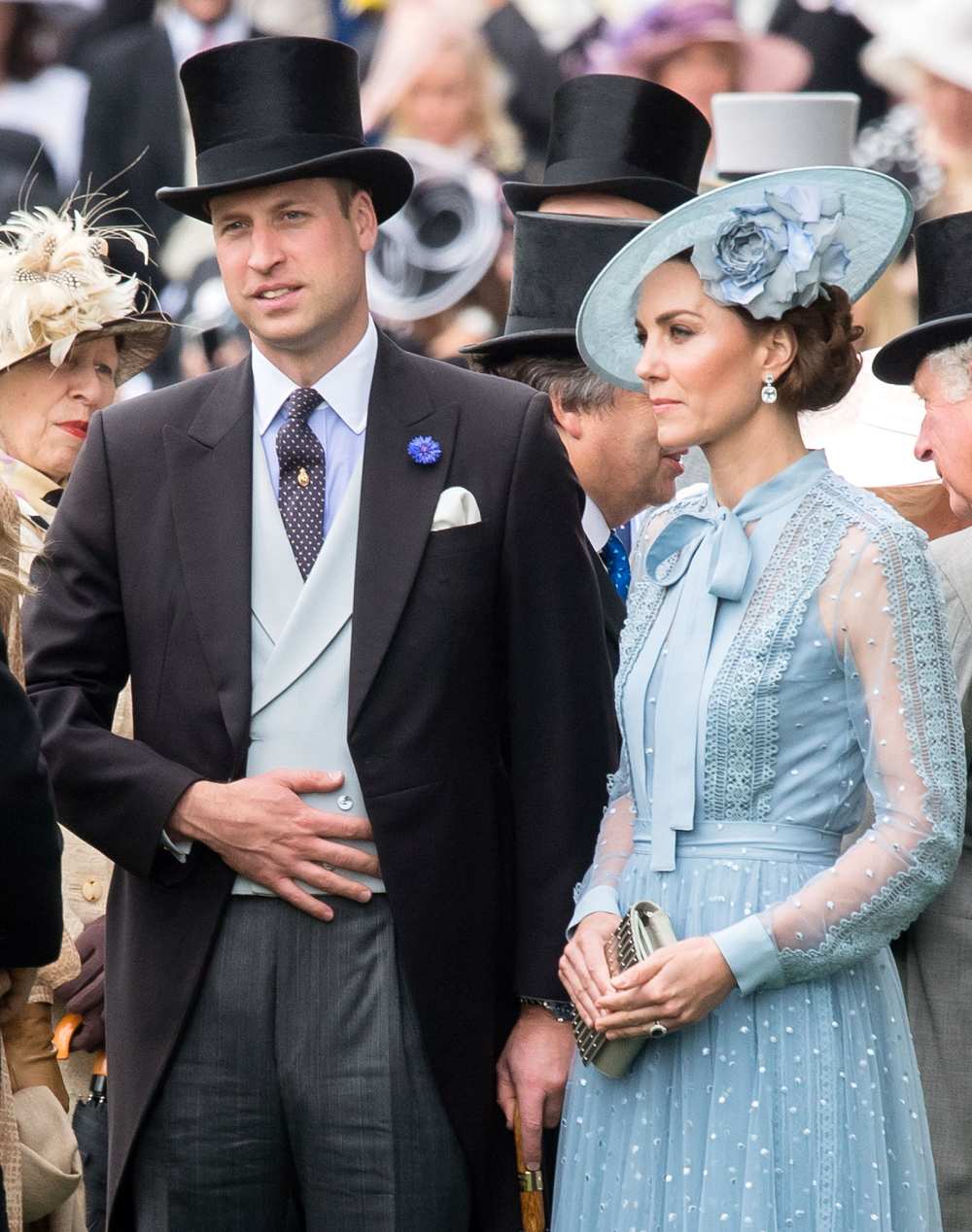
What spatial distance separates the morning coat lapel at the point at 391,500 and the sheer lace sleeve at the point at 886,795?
722 mm

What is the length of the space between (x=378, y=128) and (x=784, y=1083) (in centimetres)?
488

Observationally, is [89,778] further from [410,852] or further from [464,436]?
[464,436]

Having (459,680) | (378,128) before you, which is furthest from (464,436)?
(378,128)

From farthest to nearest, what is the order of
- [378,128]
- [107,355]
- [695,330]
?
[378,128] → [107,355] → [695,330]

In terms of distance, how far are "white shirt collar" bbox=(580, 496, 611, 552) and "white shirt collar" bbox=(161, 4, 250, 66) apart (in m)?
3.27

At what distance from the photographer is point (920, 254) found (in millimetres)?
3945

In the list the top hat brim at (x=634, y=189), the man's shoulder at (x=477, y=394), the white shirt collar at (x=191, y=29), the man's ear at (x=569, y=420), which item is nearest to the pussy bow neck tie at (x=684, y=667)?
the man's shoulder at (x=477, y=394)

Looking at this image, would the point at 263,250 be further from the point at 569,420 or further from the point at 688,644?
the point at 569,420

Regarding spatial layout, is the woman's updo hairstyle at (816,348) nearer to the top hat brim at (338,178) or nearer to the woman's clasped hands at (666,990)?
the top hat brim at (338,178)

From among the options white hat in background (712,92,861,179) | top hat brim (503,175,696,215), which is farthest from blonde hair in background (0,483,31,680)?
white hat in background (712,92,861,179)

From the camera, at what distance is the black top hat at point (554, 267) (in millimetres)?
4621

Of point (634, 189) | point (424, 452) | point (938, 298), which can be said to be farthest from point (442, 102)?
point (424, 452)

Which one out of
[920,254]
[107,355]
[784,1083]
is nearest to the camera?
[784,1083]

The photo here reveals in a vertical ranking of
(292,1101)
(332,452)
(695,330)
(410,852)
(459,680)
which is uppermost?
(695,330)
